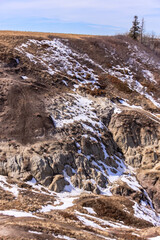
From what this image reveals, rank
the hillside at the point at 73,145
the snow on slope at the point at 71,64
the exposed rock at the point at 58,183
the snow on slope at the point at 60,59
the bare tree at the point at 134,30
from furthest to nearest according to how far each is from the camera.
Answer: the bare tree at the point at 134,30 → the snow on slope at the point at 71,64 → the snow on slope at the point at 60,59 → the exposed rock at the point at 58,183 → the hillside at the point at 73,145

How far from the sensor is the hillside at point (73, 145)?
20438 millimetres

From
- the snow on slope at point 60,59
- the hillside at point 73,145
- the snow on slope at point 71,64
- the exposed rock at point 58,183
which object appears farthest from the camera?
the snow on slope at point 71,64

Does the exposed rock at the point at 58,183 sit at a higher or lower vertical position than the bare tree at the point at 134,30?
lower

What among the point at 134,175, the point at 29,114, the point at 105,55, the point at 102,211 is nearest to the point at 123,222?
the point at 102,211

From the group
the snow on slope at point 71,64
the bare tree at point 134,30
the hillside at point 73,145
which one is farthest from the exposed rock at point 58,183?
the bare tree at point 134,30

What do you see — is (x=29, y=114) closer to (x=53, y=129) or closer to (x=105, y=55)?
(x=53, y=129)

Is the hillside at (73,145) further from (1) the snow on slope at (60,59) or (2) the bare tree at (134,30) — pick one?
(2) the bare tree at (134,30)

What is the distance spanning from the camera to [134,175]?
118 feet

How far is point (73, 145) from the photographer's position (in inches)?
1313

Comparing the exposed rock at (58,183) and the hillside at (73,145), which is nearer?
the hillside at (73,145)

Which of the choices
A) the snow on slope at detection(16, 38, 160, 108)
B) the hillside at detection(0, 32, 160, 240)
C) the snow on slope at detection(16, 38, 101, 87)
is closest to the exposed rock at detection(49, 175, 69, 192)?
the hillside at detection(0, 32, 160, 240)

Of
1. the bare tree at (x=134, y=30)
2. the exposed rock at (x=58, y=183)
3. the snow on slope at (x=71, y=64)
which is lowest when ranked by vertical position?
the exposed rock at (x=58, y=183)

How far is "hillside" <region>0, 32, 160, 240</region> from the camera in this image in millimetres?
20438

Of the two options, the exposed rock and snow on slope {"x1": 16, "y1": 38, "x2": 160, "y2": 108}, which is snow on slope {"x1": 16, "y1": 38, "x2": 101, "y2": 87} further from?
the exposed rock
